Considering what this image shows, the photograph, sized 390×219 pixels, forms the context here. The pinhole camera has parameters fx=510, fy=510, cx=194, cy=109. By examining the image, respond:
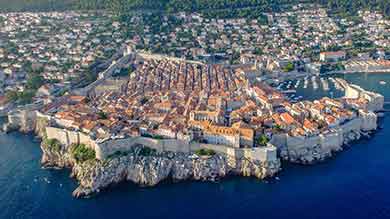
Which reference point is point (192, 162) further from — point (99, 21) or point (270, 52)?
point (99, 21)

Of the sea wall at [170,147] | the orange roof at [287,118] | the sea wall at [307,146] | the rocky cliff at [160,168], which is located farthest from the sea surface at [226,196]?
the orange roof at [287,118]

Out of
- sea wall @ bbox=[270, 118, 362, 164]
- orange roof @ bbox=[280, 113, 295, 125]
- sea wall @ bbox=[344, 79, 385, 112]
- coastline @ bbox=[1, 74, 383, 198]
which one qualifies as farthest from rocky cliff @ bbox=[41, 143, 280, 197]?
sea wall @ bbox=[344, 79, 385, 112]

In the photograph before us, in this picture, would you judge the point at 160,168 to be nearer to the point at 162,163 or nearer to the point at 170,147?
the point at 162,163

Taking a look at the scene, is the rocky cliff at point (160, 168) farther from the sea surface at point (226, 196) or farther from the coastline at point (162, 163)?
the sea surface at point (226, 196)

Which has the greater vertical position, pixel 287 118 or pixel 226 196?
pixel 287 118

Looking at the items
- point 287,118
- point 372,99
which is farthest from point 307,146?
point 372,99

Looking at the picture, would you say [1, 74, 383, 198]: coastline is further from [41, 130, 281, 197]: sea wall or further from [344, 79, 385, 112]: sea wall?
[344, 79, 385, 112]: sea wall
